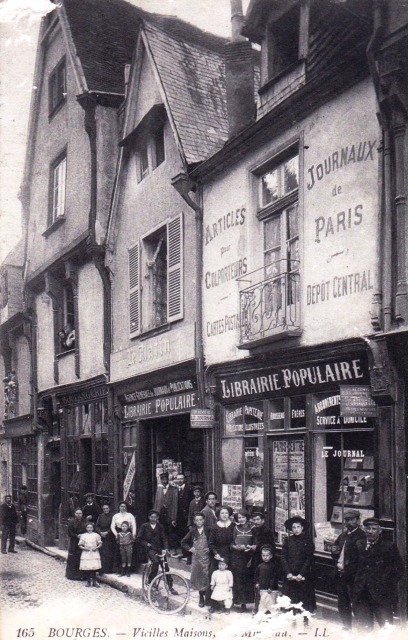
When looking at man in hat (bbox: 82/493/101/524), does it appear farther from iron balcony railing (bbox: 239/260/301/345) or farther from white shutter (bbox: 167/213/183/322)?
iron balcony railing (bbox: 239/260/301/345)

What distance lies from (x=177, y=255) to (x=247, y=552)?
19.0ft

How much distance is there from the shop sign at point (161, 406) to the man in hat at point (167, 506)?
122cm

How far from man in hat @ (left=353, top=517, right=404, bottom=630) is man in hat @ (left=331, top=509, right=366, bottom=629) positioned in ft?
0.72

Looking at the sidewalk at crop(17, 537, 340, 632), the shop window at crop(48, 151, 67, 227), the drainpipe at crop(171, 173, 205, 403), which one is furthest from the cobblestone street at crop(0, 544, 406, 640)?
the shop window at crop(48, 151, 67, 227)

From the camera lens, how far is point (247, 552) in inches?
397

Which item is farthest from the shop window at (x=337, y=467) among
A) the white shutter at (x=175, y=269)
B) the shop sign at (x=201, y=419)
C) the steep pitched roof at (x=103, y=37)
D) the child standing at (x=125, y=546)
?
the steep pitched roof at (x=103, y=37)

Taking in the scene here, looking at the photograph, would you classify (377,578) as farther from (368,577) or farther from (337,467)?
(337,467)

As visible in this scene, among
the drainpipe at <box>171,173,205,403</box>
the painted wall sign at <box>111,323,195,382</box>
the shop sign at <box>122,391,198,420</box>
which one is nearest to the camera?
the drainpipe at <box>171,173,205,403</box>

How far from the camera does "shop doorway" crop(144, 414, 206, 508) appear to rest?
553 inches

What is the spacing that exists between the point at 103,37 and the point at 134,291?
6741mm

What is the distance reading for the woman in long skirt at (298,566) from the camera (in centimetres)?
891

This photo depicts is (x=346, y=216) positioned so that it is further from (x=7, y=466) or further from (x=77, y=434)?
(x=7, y=466)

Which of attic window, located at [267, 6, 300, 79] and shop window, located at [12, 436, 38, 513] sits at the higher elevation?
attic window, located at [267, 6, 300, 79]

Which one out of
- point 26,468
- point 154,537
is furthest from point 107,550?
point 26,468
